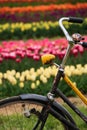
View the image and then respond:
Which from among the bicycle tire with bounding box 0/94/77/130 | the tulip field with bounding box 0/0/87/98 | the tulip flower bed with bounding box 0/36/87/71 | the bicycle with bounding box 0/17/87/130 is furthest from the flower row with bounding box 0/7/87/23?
the bicycle with bounding box 0/17/87/130

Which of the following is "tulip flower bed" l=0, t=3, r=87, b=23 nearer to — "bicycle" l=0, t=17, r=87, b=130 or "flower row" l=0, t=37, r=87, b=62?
"flower row" l=0, t=37, r=87, b=62

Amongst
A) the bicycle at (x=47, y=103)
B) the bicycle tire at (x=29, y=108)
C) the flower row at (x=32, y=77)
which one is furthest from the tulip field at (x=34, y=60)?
the bicycle at (x=47, y=103)

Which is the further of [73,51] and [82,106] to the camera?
[73,51]

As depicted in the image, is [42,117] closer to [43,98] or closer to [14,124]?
[43,98]

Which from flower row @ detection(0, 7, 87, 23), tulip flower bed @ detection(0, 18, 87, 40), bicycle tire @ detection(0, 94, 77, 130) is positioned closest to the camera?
bicycle tire @ detection(0, 94, 77, 130)

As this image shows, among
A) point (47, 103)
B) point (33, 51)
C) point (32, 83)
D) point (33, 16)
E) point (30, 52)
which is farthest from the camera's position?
point (33, 16)

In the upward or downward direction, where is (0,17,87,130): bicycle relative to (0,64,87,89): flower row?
upward

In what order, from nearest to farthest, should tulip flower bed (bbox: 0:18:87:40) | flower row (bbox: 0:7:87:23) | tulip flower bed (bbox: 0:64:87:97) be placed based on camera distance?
tulip flower bed (bbox: 0:64:87:97)
tulip flower bed (bbox: 0:18:87:40)
flower row (bbox: 0:7:87:23)

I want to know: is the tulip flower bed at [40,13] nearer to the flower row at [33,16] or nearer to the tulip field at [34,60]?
the flower row at [33,16]

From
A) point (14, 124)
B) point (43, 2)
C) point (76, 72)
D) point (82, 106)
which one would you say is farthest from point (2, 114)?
point (43, 2)

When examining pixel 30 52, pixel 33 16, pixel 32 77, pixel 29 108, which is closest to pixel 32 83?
pixel 32 77

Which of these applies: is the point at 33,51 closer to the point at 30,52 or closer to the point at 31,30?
the point at 30,52

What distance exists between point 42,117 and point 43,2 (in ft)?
50.5

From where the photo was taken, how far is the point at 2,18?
1659cm
